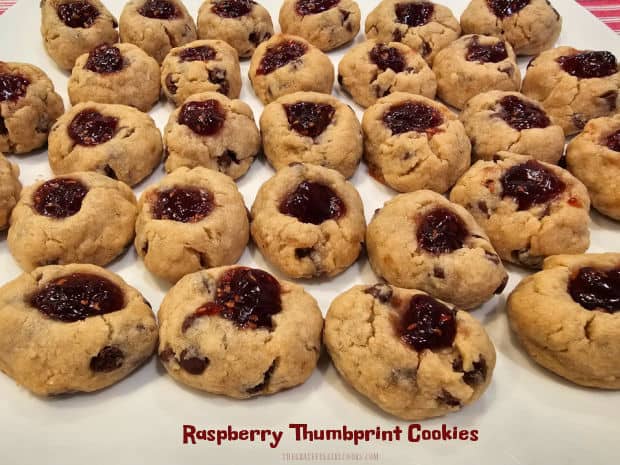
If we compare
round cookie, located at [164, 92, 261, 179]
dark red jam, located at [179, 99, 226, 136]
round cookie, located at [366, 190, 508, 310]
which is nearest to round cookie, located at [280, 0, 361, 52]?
round cookie, located at [164, 92, 261, 179]

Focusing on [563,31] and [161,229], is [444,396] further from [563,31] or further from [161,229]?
[563,31]

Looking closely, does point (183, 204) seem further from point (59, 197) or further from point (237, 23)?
point (237, 23)

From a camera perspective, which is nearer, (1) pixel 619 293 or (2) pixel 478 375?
(2) pixel 478 375

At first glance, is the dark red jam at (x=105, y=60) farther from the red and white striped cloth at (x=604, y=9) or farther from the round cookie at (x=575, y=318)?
the round cookie at (x=575, y=318)

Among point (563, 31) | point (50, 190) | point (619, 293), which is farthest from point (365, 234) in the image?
point (563, 31)

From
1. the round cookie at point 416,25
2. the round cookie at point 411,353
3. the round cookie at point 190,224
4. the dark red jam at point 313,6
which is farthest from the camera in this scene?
the dark red jam at point 313,6

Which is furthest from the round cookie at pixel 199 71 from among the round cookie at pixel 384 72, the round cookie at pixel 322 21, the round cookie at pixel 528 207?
the round cookie at pixel 528 207
